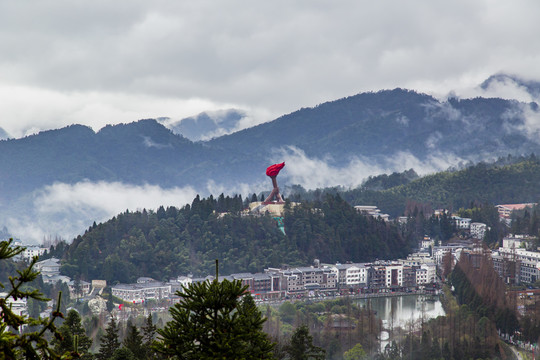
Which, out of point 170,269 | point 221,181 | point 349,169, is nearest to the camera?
point 170,269

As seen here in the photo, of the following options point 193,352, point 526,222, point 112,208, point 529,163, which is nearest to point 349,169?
point 112,208

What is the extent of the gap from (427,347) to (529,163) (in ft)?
190

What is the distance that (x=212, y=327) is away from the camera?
811cm

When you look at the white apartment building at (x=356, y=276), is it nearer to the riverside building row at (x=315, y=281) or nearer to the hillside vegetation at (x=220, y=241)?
the riverside building row at (x=315, y=281)

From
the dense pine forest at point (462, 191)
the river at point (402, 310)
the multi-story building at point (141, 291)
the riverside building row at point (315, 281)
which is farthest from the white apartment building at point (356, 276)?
the dense pine forest at point (462, 191)

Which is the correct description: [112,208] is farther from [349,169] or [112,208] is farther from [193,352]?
[193,352]

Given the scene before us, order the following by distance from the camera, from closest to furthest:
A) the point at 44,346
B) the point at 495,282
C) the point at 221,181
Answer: the point at 44,346
the point at 495,282
the point at 221,181

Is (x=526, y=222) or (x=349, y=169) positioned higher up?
(x=349, y=169)

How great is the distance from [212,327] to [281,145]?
540 ft

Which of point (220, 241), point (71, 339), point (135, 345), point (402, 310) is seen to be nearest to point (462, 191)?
point (220, 241)

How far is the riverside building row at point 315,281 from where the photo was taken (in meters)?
45.4

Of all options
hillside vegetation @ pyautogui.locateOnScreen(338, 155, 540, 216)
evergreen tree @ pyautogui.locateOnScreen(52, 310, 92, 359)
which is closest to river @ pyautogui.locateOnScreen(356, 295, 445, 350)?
evergreen tree @ pyautogui.locateOnScreen(52, 310, 92, 359)

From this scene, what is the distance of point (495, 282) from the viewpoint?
37.3m

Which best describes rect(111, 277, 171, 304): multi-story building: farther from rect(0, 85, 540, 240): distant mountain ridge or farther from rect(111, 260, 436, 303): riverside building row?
rect(0, 85, 540, 240): distant mountain ridge
